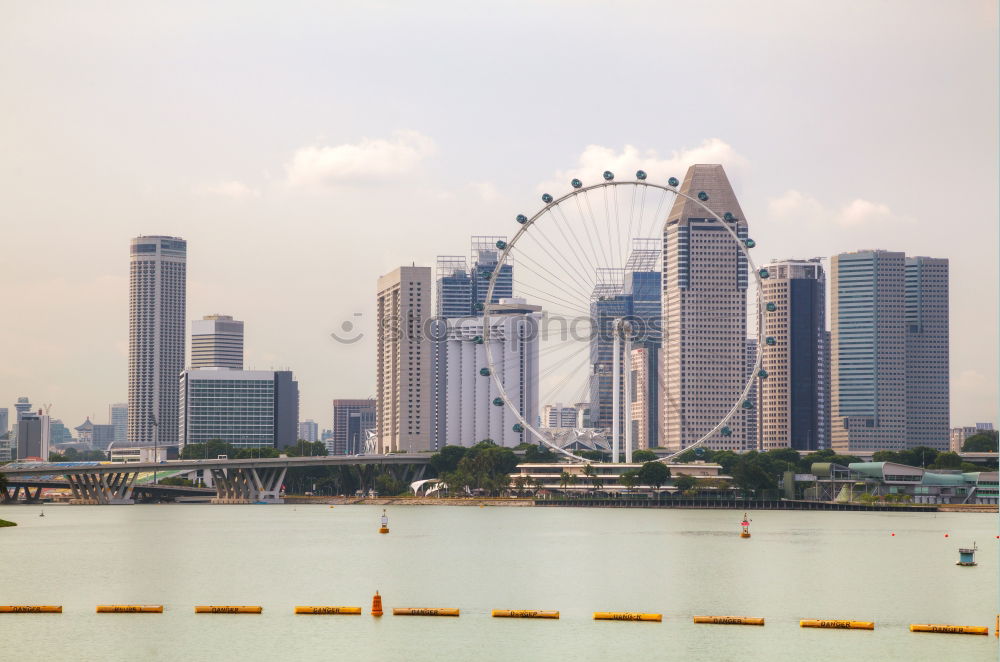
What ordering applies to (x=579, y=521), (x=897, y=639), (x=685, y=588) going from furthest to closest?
(x=579, y=521)
(x=685, y=588)
(x=897, y=639)

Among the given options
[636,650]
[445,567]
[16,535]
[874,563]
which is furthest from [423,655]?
[16,535]

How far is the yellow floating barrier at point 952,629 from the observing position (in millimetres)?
65562

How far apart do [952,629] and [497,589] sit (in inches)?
1066

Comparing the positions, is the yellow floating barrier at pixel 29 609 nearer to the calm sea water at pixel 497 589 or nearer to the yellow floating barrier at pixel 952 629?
the calm sea water at pixel 497 589

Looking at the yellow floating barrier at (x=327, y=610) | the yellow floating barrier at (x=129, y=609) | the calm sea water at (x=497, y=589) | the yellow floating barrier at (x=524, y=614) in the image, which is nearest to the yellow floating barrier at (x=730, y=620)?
the calm sea water at (x=497, y=589)

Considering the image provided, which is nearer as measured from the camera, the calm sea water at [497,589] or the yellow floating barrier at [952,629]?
the calm sea water at [497,589]

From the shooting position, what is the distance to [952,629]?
6606cm

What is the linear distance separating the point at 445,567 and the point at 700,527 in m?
64.7

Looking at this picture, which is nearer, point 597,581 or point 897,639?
point 897,639

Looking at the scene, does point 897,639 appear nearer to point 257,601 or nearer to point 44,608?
point 257,601

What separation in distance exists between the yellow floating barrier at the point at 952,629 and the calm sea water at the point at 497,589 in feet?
2.24

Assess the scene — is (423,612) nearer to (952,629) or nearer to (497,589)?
(497,589)

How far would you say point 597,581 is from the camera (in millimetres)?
89938

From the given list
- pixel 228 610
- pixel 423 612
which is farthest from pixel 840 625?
pixel 228 610
